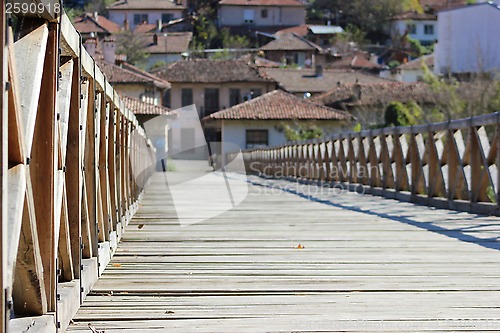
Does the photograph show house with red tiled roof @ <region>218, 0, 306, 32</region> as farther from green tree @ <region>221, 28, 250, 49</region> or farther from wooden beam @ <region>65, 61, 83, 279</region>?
wooden beam @ <region>65, 61, 83, 279</region>

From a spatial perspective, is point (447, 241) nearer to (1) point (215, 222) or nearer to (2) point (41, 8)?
(1) point (215, 222)

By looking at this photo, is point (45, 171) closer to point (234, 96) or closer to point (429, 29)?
point (234, 96)

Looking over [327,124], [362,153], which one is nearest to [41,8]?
[362,153]

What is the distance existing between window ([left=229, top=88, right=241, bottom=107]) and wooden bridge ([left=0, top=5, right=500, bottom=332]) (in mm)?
56705

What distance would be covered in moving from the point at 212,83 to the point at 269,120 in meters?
12.0

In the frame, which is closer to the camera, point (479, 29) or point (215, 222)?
point (215, 222)

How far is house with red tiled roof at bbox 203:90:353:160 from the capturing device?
53.8 meters

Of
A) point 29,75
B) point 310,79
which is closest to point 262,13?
point 310,79

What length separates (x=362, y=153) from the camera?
13.9m

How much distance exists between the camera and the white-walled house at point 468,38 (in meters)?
53.5

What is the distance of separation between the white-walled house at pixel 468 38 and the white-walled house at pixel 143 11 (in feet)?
163

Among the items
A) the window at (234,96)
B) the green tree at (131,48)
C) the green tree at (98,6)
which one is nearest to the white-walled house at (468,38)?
the window at (234,96)

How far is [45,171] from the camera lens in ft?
9.31

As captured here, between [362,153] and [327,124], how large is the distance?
131ft
